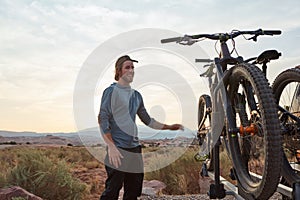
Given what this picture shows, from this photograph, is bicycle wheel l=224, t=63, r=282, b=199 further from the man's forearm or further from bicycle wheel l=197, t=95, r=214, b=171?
the man's forearm

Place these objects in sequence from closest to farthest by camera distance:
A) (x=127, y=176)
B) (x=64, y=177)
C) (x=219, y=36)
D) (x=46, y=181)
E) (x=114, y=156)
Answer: (x=114, y=156) → (x=127, y=176) → (x=219, y=36) → (x=46, y=181) → (x=64, y=177)

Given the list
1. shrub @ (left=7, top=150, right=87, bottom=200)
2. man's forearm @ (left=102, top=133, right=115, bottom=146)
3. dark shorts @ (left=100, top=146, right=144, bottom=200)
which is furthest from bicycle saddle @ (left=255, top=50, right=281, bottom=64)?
shrub @ (left=7, top=150, right=87, bottom=200)

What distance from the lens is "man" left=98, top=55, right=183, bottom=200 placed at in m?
3.50

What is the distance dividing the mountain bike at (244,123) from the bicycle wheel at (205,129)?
0.02 metres

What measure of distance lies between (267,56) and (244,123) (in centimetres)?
60

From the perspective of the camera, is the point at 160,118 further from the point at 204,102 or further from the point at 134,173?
the point at 204,102

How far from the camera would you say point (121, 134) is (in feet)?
11.9

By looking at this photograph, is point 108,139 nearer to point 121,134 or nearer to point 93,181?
point 121,134

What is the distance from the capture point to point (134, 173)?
12.2 feet

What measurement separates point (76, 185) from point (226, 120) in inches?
146

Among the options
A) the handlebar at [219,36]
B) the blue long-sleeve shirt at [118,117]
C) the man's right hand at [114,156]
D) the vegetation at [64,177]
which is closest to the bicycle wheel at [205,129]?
the vegetation at [64,177]

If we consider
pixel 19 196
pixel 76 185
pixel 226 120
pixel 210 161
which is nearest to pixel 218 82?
pixel 226 120

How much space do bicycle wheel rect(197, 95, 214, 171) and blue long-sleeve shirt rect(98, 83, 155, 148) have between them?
1.10 meters

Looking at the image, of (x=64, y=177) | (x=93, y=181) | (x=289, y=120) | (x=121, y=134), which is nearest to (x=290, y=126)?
(x=289, y=120)
